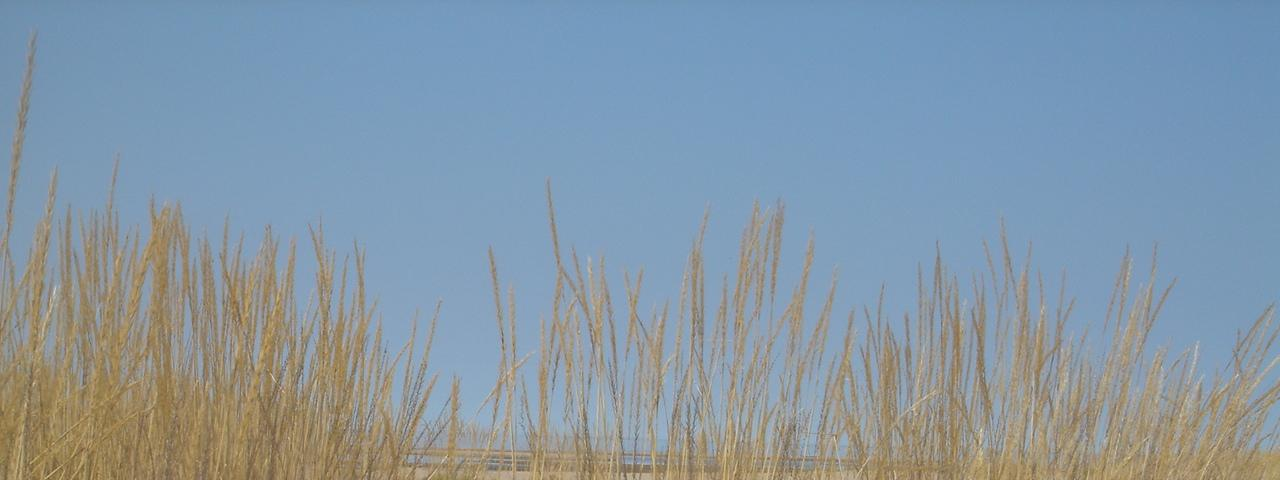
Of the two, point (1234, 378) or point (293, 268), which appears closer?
point (293, 268)

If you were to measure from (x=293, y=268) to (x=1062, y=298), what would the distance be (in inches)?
79.3

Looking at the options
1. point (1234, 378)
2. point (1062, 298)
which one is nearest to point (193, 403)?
point (1062, 298)

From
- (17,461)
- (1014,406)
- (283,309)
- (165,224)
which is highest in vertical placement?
(165,224)

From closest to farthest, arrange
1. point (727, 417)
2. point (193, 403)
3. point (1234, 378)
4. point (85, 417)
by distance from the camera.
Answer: point (85, 417) → point (193, 403) → point (727, 417) → point (1234, 378)

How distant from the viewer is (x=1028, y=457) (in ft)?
9.32

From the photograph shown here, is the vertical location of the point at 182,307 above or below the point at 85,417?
above

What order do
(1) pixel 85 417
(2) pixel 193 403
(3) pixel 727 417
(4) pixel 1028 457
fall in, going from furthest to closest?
(4) pixel 1028 457 → (3) pixel 727 417 → (2) pixel 193 403 → (1) pixel 85 417

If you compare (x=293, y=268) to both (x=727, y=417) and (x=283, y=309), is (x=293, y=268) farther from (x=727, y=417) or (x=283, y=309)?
(x=727, y=417)

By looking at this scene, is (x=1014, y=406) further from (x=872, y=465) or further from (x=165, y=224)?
(x=165, y=224)

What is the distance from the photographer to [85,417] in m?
2.32

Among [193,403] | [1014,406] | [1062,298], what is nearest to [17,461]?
[193,403]

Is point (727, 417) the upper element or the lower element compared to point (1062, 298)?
lower

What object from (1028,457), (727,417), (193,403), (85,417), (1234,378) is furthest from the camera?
(1234,378)

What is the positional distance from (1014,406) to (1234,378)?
1.17 meters
